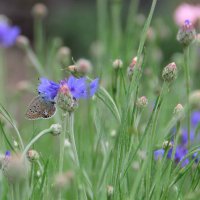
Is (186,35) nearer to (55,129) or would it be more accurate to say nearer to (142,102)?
(142,102)

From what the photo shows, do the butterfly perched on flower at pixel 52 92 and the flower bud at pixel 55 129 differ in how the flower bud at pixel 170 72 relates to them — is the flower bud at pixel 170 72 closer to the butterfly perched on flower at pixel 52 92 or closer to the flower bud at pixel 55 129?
the butterfly perched on flower at pixel 52 92

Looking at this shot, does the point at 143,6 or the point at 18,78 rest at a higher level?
the point at 143,6

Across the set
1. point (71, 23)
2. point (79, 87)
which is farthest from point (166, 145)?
point (71, 23)

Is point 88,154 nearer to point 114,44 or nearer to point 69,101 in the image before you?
point 69,101

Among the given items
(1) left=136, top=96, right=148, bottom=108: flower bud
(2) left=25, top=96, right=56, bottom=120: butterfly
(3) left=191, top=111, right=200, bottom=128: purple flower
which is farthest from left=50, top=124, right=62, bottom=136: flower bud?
(3) left=191, top=111, right=200, bottom=128: purple flower

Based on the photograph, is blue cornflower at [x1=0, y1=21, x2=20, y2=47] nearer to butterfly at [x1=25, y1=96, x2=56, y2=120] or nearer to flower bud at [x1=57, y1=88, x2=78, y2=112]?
butterfly at [x1=25, y1=96, x2=56, y2=120]

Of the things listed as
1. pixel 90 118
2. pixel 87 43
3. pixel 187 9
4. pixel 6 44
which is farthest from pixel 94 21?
pixel 90 118
